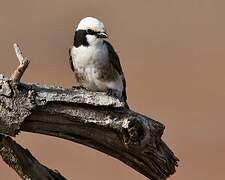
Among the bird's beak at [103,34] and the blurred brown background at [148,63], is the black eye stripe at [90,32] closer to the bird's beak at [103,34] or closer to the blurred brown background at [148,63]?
the bird's beak at [103,34]

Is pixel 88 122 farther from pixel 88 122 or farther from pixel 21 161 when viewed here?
pixel 21 161

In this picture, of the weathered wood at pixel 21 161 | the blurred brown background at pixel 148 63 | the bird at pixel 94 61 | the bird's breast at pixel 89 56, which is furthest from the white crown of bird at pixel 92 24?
the blurred brown background at pixel 148 63

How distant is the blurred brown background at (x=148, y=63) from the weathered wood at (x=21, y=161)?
581 cm

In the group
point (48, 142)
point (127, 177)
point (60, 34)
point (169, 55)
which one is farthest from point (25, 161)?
point (60, 34)

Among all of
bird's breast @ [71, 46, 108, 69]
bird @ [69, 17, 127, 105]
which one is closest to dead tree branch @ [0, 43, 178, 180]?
bird @ [69, 17, 127, 105]

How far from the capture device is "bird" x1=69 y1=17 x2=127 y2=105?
6164 mm

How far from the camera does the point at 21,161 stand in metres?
4.80

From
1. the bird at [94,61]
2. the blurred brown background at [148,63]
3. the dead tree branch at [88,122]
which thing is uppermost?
the blurred brown background at [148,63]

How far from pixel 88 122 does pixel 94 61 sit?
1.42 meters

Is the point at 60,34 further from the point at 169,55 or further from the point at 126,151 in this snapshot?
the point at 126,151

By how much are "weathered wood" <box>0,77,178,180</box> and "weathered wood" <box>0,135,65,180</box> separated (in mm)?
120

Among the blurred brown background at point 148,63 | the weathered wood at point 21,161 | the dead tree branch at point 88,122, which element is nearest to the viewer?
the dead tree branch at point 88,122

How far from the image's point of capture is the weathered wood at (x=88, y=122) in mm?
4633

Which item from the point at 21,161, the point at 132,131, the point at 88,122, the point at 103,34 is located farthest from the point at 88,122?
the point at 103,34
